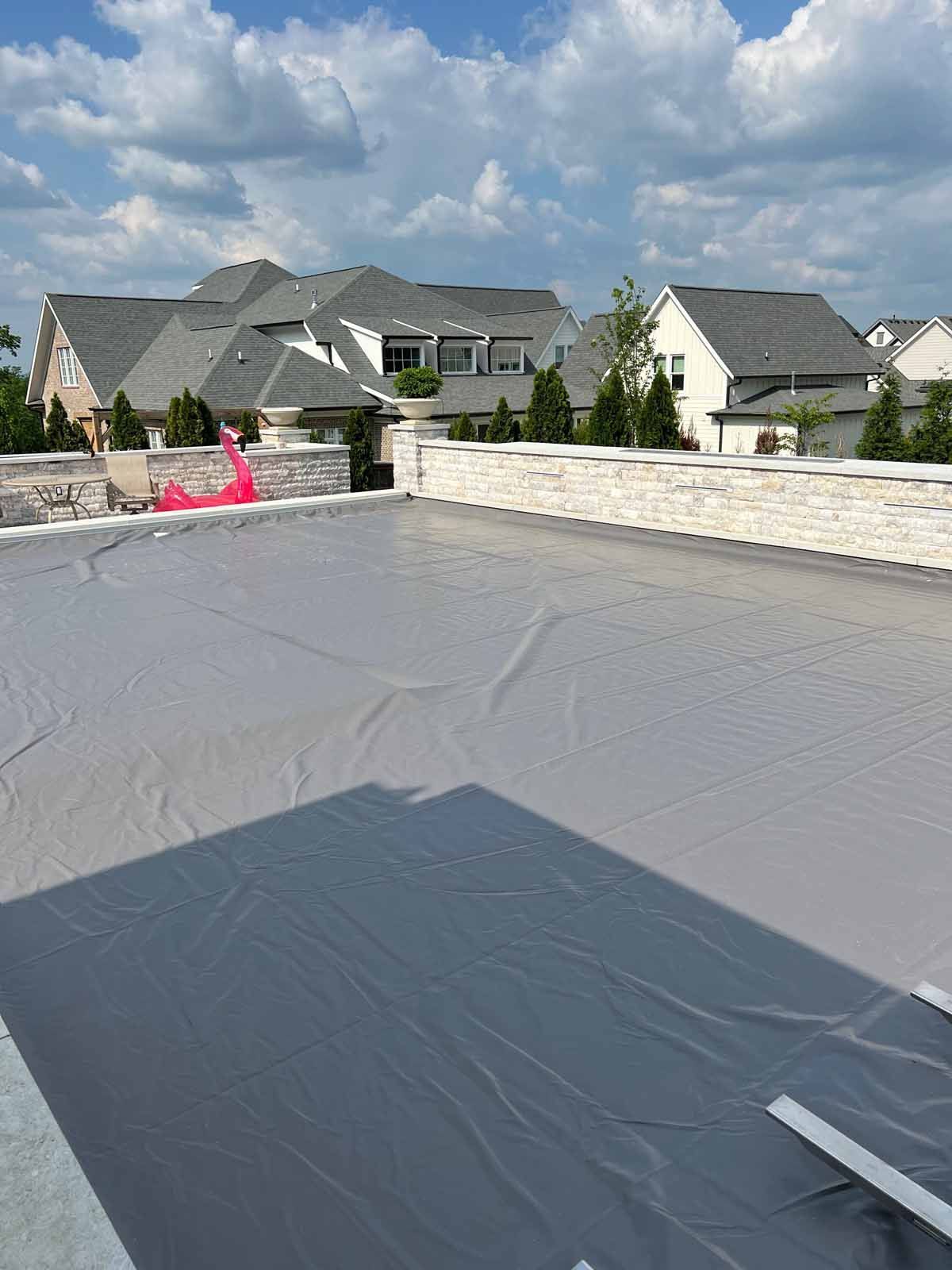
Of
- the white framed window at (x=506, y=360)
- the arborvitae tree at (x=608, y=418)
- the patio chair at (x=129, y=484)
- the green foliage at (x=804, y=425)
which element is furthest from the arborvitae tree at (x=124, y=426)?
the green foliage at (x=804, y=425)

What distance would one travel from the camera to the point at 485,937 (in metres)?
3.50

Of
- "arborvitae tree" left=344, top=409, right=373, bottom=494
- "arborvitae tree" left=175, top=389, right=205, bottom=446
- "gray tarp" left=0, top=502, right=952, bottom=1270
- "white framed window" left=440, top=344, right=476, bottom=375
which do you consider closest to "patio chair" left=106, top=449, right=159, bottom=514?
"arborvitae tree" left=175, top=389, right=205, bottom=446

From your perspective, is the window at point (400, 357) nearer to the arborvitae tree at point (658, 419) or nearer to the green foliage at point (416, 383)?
the green foliage at point (416, 383)

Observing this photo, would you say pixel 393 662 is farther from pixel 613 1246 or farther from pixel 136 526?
pixel 136 526

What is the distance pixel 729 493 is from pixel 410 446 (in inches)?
238

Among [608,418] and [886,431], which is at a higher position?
[608,418]

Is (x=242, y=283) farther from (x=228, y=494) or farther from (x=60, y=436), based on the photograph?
(x=228, y=494)

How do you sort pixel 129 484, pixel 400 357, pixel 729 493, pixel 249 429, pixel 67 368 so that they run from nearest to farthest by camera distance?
pixel 729 493 → pixel 129 484 → pixel 249 429 → pixel 400 357 → pixel 67 368

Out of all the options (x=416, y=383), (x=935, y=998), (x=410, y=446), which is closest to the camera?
(x=935, y=998)

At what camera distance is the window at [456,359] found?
1404 inches

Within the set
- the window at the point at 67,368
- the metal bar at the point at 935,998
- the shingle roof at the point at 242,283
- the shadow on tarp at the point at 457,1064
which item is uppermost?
the shingle roof at the point at 242,283

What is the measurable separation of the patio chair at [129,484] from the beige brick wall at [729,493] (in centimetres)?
492

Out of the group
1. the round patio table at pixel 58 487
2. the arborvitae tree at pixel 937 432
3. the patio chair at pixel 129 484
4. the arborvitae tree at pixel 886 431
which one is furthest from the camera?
the arborvitae tree at pixel 886 431

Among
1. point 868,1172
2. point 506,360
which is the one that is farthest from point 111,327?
point 868,1172
